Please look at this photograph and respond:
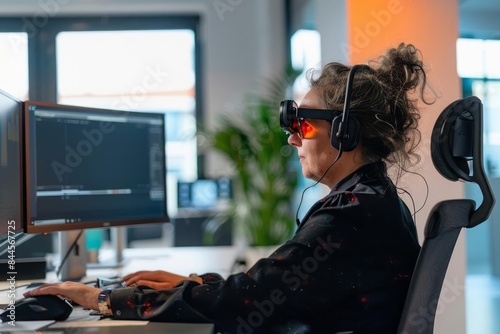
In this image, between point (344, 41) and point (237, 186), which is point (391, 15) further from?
point (237, 186)

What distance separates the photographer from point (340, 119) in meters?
1.27

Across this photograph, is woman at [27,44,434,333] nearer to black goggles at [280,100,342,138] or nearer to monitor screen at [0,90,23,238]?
black goggles at [280,100,342,138]

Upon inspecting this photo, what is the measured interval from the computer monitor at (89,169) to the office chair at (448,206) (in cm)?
107

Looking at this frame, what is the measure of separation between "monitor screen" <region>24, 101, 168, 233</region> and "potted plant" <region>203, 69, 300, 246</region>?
7.12 ft

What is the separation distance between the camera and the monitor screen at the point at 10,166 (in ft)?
4.74

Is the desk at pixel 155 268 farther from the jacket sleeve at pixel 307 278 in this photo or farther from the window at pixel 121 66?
the window at pixel 121 66

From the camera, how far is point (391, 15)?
2.62 metres

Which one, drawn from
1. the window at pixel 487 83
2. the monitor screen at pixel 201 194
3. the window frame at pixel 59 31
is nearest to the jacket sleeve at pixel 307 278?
the window at pixel 487 83

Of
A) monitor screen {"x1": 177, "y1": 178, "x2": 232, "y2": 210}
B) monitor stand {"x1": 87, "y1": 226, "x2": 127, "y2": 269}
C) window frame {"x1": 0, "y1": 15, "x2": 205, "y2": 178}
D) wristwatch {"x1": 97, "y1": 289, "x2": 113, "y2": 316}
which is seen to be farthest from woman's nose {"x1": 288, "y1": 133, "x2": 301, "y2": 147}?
window frame {"x1": 0, "y1": 15, "x2": 205, "y2": 178}

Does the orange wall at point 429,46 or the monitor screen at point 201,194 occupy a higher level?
the orange wall at point 429,46

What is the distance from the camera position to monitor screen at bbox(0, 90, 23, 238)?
56.9 inches

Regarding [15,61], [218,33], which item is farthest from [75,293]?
[15,61]

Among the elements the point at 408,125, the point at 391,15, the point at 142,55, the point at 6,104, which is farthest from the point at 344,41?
the point at 142,55

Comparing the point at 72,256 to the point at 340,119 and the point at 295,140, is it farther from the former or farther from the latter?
the point at 340,119
